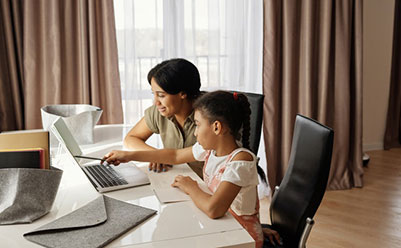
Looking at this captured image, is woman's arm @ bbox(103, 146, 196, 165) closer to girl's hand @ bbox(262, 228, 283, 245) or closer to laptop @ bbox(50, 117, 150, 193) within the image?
laptop @ bbox(50, 117, 150, 193)

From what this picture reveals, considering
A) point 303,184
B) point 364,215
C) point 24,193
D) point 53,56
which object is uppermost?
point 53,56

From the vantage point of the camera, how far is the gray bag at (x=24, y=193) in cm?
115

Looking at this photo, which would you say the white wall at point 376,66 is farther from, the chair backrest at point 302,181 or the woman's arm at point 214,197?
the woman's arm at point 214,197

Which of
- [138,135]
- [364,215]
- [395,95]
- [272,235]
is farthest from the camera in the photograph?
[395,95]

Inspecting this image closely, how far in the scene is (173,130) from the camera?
2.03 metres

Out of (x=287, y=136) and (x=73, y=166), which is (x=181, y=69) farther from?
(x=287, y=136)

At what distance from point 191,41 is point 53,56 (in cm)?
100

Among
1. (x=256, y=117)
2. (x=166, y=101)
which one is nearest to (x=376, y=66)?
(x=256, y=117)

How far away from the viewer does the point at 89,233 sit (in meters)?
1.10

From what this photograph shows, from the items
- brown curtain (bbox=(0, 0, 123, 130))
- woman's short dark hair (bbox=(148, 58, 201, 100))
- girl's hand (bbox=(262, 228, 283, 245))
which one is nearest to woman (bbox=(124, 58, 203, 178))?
woman's short dark hair (bbox=(148, 58, 201, 100))

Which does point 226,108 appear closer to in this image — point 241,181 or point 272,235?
point 241,181

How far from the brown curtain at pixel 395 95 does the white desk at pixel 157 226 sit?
3.62 meters

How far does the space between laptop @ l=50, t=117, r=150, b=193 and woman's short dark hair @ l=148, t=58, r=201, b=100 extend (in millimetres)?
384

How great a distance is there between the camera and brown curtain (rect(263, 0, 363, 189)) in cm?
317
